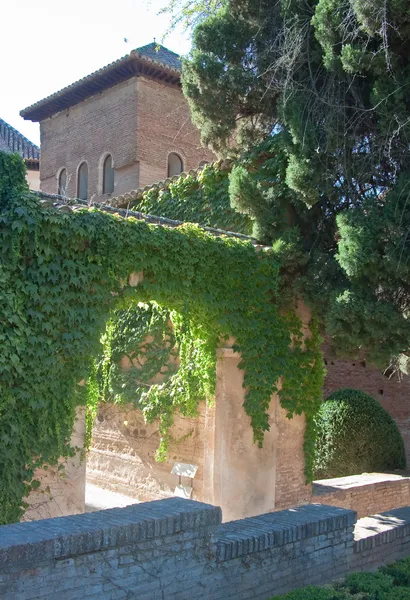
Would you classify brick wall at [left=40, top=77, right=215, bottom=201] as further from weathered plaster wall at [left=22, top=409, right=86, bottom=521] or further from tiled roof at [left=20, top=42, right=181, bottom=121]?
weathered plaster wall at [left=22, top=409, right=86, bottom=521]

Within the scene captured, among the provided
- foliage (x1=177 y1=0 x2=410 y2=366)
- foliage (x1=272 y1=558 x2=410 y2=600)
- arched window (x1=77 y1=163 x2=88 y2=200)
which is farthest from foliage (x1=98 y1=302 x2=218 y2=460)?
arched window (x1=77 y1=163 x2=88 y2=200)

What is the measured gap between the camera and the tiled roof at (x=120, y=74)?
58.9 ft

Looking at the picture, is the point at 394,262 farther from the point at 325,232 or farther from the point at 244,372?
the point at 244,372

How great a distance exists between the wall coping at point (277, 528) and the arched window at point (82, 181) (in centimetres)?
1663

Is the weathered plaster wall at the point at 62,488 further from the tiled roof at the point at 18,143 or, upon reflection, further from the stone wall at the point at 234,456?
the tiled roof at the point at 18,143

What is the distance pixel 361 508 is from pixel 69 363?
606cm

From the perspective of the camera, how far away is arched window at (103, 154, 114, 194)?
19859 millimetres

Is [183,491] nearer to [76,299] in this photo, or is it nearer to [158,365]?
[158,365]

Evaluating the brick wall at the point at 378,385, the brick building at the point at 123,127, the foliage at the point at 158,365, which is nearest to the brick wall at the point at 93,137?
the brick building at the point at 123,127

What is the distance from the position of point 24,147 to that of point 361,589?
2275 centimetres

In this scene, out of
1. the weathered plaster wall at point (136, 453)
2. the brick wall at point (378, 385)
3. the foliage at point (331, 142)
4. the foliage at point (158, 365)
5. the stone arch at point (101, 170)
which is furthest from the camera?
the stone arch at point (101, 170)

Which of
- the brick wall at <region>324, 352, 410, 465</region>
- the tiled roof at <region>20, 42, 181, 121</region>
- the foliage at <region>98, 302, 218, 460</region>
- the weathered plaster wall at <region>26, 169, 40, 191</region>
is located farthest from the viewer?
the weathered plaster wall at <region>26, 169, 40, 191</region>

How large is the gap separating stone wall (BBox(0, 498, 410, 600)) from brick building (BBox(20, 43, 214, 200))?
1478cm

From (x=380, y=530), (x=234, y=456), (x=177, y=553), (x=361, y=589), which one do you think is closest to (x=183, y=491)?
(x=234, y=456)
